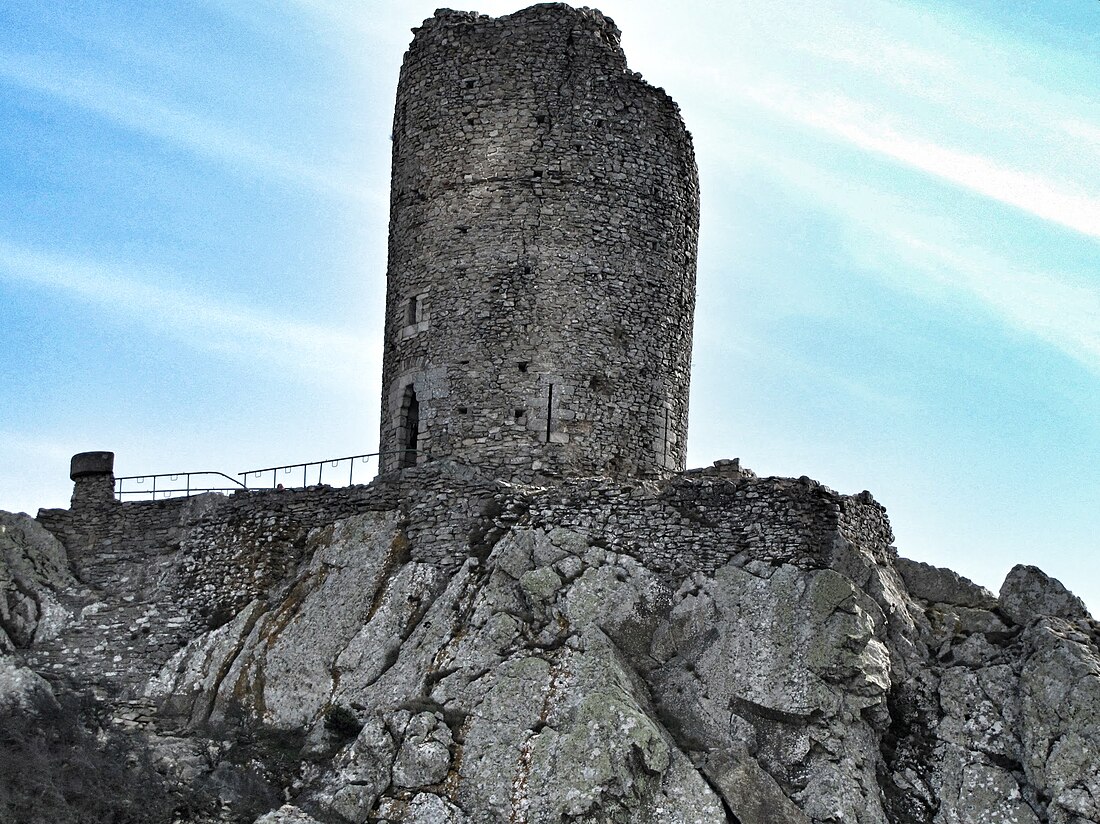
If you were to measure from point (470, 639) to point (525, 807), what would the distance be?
11.8 ft

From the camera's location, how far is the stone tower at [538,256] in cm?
3241

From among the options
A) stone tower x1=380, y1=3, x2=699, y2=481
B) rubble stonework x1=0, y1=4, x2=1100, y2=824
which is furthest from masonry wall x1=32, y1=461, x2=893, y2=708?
stone tower x1=380, y1=3, x2=699, y2=481

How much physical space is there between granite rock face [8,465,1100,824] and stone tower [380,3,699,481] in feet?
5.13

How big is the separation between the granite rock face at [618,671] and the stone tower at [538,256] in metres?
1.56

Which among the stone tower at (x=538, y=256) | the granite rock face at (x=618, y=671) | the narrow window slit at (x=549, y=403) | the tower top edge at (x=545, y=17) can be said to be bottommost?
the granite rock face at (x=618, y=671)

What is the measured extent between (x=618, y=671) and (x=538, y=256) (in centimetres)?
856

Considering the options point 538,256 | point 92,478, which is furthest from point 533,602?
point 92,478

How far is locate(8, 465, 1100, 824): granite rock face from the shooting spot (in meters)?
26.8

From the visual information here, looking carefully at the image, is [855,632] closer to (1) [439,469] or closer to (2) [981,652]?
(2) [981,652]

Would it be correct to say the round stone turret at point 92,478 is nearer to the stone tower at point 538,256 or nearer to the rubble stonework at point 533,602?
the rubble stonework at point 533,602

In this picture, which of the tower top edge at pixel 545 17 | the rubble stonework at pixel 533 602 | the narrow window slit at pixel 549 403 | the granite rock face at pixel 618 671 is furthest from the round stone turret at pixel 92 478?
the tower top edge at pixel 545 17

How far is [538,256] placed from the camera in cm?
3288

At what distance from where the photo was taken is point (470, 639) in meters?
29.0

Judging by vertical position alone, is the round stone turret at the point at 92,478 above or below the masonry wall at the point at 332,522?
above
